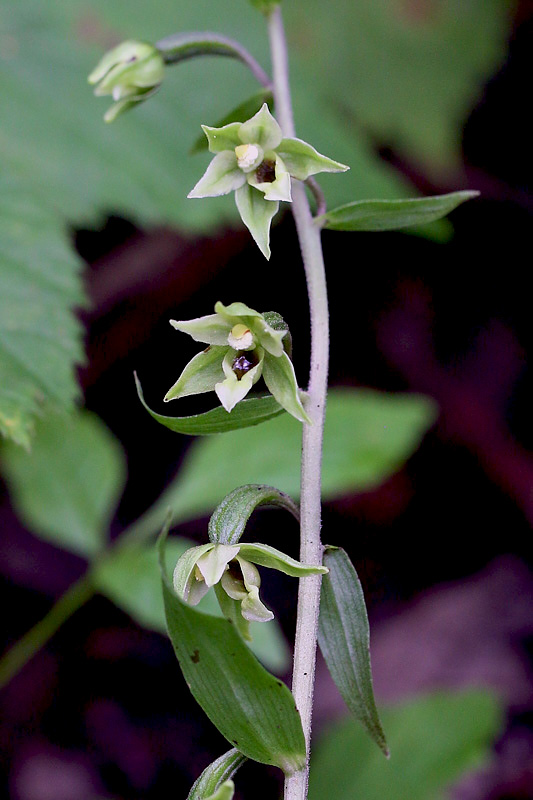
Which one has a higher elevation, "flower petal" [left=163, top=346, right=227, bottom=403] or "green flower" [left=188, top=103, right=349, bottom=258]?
"green flower" [left=188, top=103, right=349, bottom=258]

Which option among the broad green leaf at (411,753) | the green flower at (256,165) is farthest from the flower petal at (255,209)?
the broad green leaf at (411,753)

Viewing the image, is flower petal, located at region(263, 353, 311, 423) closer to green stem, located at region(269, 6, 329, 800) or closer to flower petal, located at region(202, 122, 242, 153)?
green stem, located at region(269, 6, 329, 800)

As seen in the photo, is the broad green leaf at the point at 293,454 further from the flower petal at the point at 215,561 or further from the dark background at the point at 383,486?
the flower petal at the point at 215,561

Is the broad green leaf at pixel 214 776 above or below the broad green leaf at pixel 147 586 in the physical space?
above

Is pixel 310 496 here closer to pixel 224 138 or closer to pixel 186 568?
pixel 186 568

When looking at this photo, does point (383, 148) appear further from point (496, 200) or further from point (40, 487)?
point (40, 487)

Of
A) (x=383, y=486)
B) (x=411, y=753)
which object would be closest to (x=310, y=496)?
(x=411, y=753)

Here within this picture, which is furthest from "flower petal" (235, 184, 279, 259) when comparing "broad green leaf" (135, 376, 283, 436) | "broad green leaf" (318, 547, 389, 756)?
"broad green leaf" (318, 547, 389, 756)
